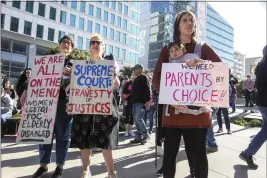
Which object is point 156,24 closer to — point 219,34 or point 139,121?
point 219,34

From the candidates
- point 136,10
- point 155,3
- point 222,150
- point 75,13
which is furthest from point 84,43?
point 222,150

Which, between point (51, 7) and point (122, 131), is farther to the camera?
point (51, 7)

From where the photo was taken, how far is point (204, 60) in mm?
2771

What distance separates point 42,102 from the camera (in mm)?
3725

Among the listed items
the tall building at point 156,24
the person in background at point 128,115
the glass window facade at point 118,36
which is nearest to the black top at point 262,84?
the person in background at point 128,115

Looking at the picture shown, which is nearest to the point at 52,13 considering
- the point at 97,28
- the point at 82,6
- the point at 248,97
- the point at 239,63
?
the point at 82,6

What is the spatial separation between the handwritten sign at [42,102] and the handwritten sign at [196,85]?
157 centimetres

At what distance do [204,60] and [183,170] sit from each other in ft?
7.54

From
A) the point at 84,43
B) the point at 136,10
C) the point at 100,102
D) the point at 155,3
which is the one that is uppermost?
the point at 155,3

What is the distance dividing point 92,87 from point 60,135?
917 millimetres

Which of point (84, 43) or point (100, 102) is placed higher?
point (84, 43)

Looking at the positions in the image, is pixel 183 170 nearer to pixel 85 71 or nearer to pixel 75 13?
pixel 85 71

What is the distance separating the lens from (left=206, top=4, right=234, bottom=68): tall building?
4181 inches

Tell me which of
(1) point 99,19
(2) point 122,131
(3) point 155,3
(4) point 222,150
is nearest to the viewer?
(4) point 222,150
